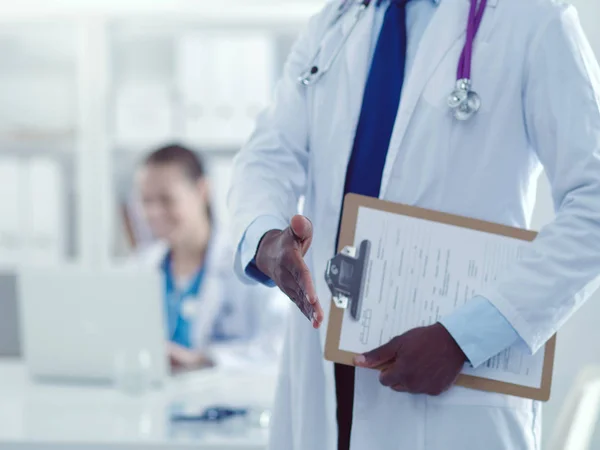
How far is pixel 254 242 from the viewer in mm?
1194

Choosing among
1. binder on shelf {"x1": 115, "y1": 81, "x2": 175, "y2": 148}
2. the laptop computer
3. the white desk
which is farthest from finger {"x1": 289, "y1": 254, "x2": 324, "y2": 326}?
binder on shelf {"x1": 115, "y1": 81, "x2": 175, "y2": 148}

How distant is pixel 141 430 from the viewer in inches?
69.3

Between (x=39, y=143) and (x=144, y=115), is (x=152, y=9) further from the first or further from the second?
(x=39, y=143)

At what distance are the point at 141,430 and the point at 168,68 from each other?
191 cm

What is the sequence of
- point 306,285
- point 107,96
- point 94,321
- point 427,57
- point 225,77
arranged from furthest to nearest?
point 107,96 → point 225,77 → point 94,321 → point 427,57 → point 306,285

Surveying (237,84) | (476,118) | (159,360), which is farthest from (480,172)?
(237,84)

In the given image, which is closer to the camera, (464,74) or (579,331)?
(464,74)

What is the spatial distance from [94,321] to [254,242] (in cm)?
111

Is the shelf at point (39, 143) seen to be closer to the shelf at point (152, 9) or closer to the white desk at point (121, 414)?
the shelf at point (152, 9)

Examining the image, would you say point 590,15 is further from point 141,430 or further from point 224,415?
point 141,430

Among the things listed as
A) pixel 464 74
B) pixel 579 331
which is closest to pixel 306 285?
pixel 464 74

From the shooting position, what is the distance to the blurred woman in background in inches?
118

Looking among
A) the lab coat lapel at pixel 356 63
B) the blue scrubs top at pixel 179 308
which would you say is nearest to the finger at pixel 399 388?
the lab coat lapel at pixel 356 63

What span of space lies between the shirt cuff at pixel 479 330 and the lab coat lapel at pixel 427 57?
0.22 metres
